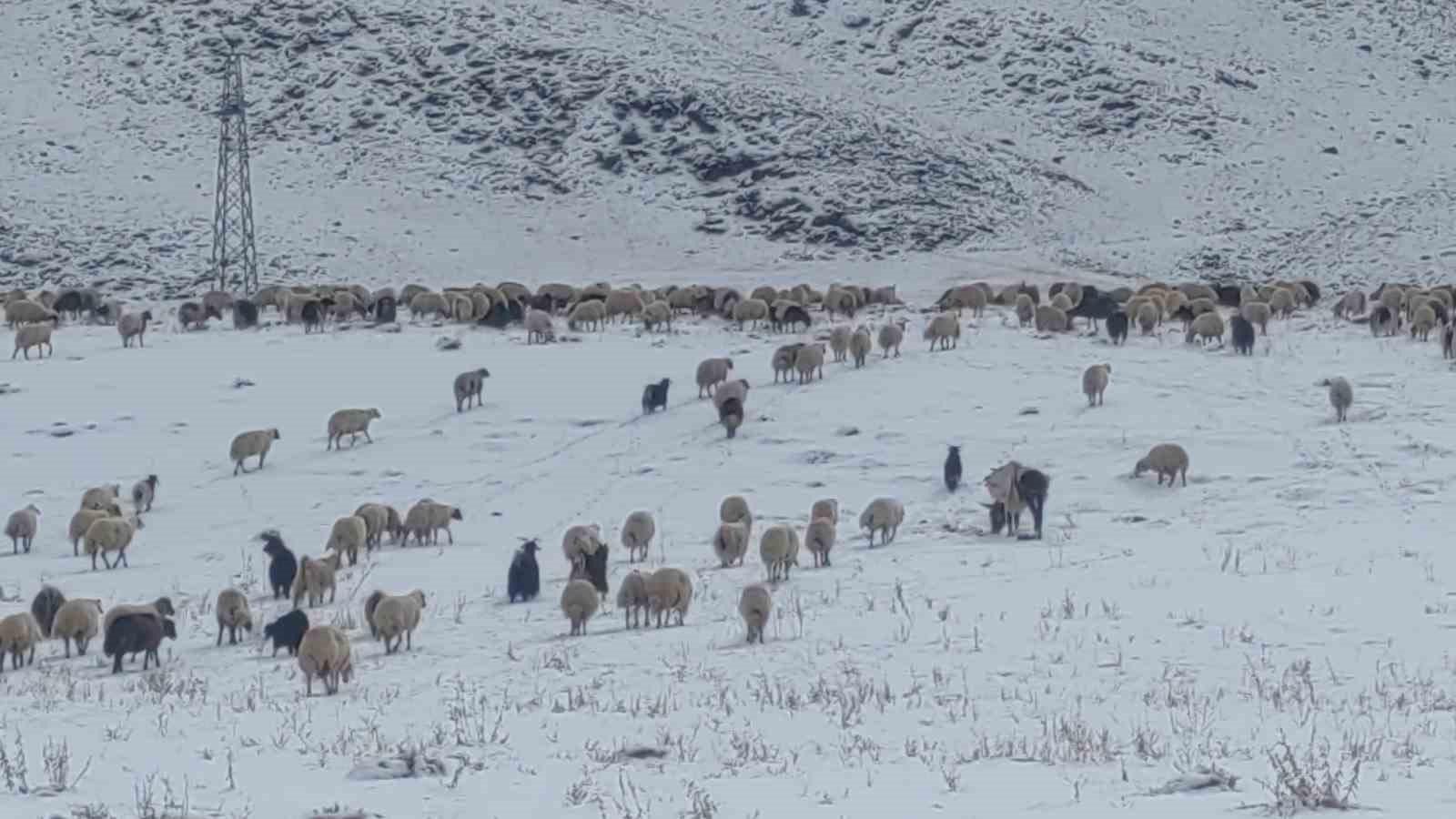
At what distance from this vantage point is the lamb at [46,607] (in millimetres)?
17312

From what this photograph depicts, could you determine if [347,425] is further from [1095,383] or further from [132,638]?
[132,638]

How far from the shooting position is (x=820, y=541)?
19297mm

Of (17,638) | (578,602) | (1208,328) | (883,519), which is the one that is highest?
(1208,328)

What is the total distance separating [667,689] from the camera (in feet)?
41.3

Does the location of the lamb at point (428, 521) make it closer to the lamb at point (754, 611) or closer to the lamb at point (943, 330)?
the lamb at point (754, 611)

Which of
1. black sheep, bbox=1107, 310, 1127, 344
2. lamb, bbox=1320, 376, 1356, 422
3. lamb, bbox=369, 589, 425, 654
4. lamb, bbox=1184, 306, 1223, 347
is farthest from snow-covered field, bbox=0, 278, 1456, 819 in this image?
lamb, bbox=1184, 306, 1223, 347

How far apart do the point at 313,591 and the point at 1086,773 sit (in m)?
11.1

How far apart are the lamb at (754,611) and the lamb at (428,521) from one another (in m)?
7.50

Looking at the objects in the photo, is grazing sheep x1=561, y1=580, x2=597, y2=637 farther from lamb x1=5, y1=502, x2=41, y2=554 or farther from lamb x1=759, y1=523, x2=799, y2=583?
lamb x1=5, y1=502, x2=41, y2=554


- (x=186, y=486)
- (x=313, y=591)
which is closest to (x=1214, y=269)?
(x=186, y=486)

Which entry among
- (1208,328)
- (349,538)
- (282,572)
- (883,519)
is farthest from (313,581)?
(1208,328)

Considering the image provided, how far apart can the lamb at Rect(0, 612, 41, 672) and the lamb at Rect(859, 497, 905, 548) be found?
8617 mm

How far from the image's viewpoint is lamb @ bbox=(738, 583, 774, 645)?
14.8 meters

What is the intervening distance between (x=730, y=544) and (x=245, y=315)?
21194 mm
